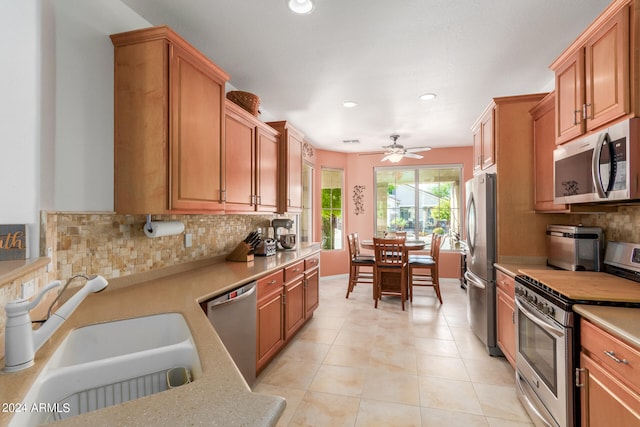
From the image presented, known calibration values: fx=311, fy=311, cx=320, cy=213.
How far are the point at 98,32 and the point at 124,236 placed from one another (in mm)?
1181

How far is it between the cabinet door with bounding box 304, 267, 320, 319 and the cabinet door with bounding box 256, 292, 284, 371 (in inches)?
26.1

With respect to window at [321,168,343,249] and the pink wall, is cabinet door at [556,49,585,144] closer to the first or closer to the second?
the pink wall

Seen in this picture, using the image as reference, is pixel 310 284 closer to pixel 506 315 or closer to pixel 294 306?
pixel 294 306

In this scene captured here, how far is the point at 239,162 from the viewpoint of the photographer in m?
2.69

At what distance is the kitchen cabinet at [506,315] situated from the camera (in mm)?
2375

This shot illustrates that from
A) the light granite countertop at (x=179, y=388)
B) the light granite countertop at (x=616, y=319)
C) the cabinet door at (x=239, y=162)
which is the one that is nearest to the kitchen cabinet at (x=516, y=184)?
the light granite countertop at (x=616, y=319)

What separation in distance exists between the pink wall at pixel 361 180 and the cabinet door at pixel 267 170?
2506mm

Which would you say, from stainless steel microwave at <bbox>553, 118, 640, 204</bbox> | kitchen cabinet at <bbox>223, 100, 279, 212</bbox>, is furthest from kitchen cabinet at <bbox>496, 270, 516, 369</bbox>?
kitchen cabinet at <bbox>223, 100, 279, 212</bbox>

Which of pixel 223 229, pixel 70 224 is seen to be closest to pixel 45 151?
pixel 70 224

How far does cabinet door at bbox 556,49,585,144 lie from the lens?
6.21ft

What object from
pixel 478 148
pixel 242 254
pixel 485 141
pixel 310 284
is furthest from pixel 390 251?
pixel 242 254

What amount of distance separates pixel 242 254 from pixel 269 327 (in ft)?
2.47

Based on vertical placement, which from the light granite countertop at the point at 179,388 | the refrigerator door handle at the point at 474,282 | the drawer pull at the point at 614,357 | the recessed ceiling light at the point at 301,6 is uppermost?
the recessed ceiling light at the point at 301,6

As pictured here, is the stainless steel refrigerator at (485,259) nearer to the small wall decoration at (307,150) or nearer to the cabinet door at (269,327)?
the cabinet door at (269,327)
